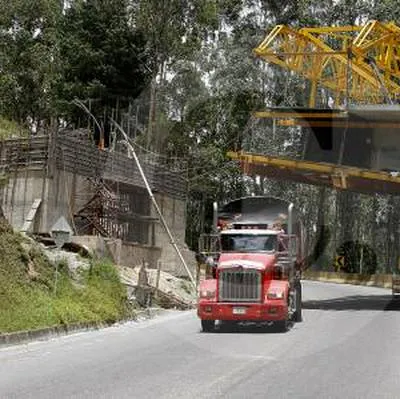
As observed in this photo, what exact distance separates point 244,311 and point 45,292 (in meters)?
5.44

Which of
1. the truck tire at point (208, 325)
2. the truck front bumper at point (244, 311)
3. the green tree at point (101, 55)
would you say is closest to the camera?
the truck front bumper at point (244, 311)

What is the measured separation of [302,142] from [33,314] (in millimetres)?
19290

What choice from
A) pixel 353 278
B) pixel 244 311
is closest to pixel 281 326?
pixel 244 311

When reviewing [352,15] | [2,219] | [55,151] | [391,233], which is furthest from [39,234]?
[391,233]

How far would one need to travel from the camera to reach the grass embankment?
18734 mm

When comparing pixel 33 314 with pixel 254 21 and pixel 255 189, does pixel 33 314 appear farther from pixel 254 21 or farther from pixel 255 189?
pixel 254 21

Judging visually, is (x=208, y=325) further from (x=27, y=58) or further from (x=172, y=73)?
(x=27, y=58)

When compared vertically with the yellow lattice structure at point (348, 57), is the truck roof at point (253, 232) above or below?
below

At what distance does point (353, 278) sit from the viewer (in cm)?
5775

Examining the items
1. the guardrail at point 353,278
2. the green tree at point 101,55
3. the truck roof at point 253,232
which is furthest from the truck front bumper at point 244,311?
the guardrail at point 353,278

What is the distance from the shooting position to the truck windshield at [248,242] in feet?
70.1

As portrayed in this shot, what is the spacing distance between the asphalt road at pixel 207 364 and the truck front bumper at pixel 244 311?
17.4 inches

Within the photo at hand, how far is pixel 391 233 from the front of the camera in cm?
6788

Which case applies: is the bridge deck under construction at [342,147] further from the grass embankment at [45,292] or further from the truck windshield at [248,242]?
the truck windshield at [248,242]
